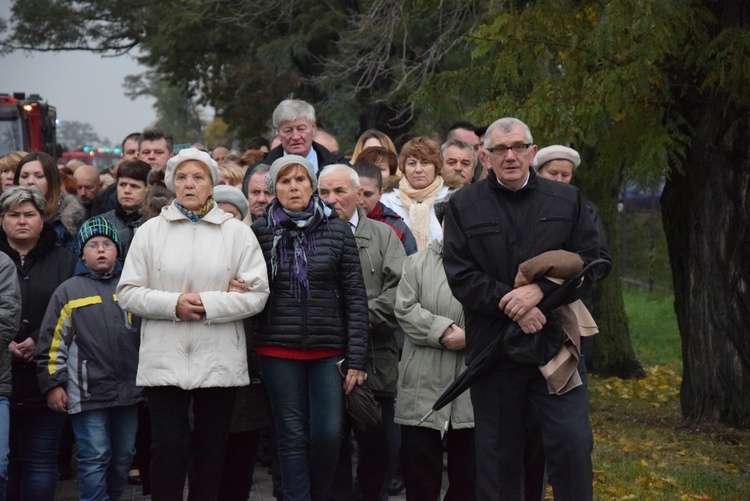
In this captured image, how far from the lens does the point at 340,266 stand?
259 inches

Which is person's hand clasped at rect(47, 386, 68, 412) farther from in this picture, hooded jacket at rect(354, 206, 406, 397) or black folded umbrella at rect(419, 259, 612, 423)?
black folded umbrella at rect(419, 259, 612, 423)

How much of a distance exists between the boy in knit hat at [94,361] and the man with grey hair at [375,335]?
1311 mm

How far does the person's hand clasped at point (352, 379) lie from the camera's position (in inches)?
255

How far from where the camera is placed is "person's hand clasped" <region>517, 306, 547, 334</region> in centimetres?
559

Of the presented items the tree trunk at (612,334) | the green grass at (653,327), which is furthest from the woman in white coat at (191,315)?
the green grass at (653,327)

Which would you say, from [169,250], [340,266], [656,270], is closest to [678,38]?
[340,266]

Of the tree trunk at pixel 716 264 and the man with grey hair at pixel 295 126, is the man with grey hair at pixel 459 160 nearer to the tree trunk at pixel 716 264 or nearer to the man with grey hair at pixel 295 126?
the man with grey hair at pixel 295 126

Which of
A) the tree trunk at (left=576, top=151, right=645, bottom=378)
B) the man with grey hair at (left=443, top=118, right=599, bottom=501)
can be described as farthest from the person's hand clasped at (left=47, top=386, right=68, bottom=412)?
the tree trunk at (left=576, top=151, right=645, bottom=378)

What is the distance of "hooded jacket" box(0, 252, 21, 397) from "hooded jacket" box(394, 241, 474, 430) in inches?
81.7

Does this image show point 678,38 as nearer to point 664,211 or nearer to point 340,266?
point 664,211

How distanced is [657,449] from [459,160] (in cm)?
283

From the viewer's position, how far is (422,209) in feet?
27.3

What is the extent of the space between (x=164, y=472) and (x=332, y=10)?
49.8 ft

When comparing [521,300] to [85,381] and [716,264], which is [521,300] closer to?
[85,381]
